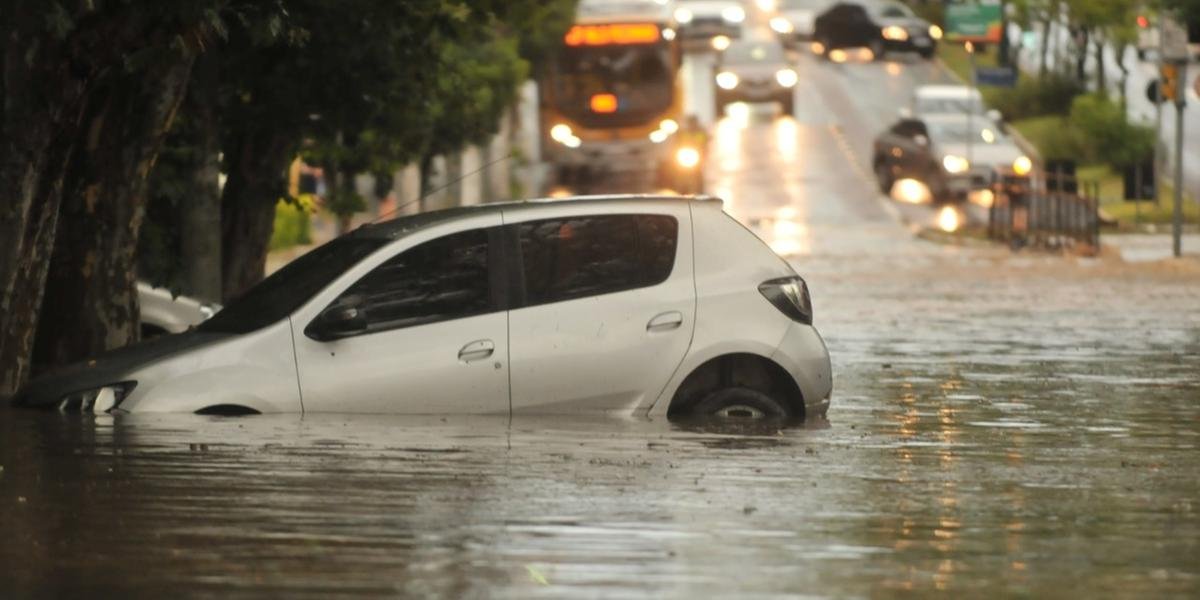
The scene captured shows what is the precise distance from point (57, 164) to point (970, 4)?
61.7 metres

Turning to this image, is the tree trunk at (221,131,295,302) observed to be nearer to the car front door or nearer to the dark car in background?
the car front door

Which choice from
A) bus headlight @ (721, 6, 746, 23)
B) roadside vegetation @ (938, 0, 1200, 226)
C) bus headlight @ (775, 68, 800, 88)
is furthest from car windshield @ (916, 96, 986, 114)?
bus headlight @ (721, 6, 746, 23)

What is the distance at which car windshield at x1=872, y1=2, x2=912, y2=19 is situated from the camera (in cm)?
7469

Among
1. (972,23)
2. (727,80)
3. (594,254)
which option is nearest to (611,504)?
(594,254)

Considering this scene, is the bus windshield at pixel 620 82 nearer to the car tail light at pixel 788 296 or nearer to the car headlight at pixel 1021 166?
the car headlight at pixel 1021 166

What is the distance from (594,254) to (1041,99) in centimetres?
5410

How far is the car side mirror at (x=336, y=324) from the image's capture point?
41.2ft

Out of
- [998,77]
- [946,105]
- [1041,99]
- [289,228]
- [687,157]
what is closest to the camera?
[289,228]

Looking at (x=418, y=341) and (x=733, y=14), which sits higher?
(x=733, y=14)

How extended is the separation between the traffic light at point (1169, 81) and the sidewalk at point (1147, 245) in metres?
2.25

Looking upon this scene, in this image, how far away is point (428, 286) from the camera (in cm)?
1287

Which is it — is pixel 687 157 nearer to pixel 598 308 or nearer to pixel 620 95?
pixel 620 95

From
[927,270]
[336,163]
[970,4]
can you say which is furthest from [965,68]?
[336,163]

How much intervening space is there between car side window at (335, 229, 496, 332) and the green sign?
62.8 metres
